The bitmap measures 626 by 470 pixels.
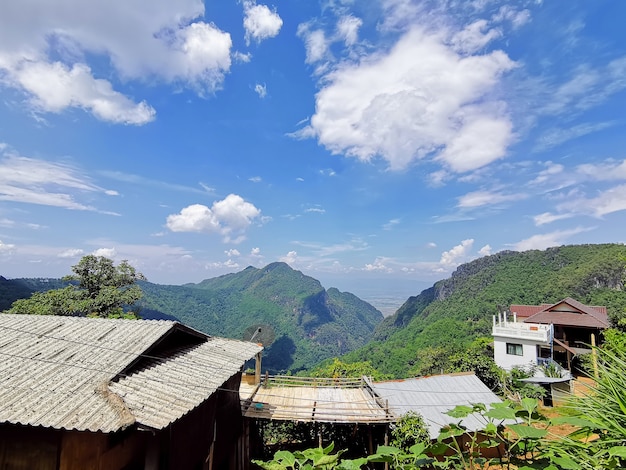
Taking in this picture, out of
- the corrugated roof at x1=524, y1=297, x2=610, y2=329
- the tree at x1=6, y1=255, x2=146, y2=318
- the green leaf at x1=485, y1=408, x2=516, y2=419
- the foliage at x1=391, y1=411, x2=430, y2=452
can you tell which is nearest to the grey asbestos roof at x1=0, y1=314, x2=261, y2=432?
the green leaf at x1=485, y1=408, x2=516, y2=419

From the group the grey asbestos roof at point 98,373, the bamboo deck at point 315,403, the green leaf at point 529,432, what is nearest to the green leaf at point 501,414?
the green leaf at point 529,432

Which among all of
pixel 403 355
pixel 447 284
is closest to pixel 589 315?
pixel 403 355

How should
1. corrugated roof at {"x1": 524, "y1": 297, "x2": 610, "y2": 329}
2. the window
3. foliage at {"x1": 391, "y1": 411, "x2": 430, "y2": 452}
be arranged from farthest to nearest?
1. corrugated roof at {"x1": 524, "y1": 297, "x2": 610, "y2": 329}
2. the window
3. foliage at {"x1": 391, "y1": 411, "x2": 430, "y2": 452}

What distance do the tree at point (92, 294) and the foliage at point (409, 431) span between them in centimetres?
2188

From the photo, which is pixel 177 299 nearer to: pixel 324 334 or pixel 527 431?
pixel 324 334

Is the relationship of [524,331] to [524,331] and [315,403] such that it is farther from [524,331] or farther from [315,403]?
[315,403]

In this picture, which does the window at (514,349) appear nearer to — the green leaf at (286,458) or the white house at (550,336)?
the white house at (550,336)

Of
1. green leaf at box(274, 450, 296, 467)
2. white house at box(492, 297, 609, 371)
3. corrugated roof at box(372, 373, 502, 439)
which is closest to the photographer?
green leaf at box(274, 450, 296, 467)

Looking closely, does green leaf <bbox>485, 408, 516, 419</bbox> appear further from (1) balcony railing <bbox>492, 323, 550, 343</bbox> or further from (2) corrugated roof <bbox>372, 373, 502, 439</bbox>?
(1) balcony railing <bbox>492, 323, 550, 343</bbox>

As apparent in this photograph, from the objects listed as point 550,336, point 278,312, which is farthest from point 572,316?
point 278,312

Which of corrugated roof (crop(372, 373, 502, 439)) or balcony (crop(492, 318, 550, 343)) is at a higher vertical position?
balcony (crop(492, 318, 550, 343))

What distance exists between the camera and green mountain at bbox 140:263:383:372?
4050 inches

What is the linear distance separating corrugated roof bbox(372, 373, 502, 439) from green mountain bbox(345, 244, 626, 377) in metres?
17.4

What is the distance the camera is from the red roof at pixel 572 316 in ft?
86.7
